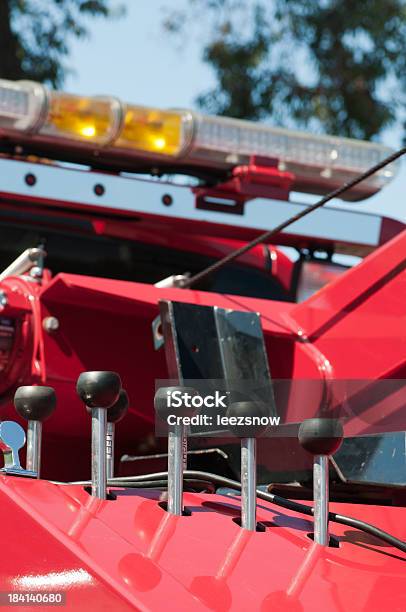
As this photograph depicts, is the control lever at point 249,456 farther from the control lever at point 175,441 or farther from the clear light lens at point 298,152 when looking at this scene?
the clear light lens at point 298,152

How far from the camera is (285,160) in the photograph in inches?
174

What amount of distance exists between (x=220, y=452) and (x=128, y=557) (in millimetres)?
994

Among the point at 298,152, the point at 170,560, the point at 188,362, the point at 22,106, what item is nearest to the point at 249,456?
the point at 170,560

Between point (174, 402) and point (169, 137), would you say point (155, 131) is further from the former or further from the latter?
point (174, 402)

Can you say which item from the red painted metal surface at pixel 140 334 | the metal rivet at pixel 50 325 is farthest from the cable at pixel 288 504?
the metal rivet at pixel 50 325

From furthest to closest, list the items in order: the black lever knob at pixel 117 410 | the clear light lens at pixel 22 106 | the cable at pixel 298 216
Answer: the clear light lens at pixel 22 106, the cable at pixel 298 216, the black lever knob at pixel 117 410

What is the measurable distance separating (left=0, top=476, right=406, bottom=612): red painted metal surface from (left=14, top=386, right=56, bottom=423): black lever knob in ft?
0.53

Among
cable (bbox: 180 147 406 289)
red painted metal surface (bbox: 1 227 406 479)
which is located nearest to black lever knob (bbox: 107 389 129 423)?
red painted metal surface (bbox: 1 227 406 479)

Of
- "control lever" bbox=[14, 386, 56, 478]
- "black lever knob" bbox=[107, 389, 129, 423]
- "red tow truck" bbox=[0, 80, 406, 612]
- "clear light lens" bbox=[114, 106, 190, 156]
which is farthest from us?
"clear light lens" bbox=[114, 106, 190, 156]

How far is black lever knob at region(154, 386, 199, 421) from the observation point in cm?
224

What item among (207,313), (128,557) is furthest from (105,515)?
(207,313)

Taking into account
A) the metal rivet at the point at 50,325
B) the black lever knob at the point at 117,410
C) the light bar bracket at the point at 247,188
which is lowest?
the metal rivet at the point at 50,325

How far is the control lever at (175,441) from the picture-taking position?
2.24 meters

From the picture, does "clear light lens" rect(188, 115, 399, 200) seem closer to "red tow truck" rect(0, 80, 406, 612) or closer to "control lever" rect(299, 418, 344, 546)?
"red tow truck" rect(0, 80, 406, 612)
